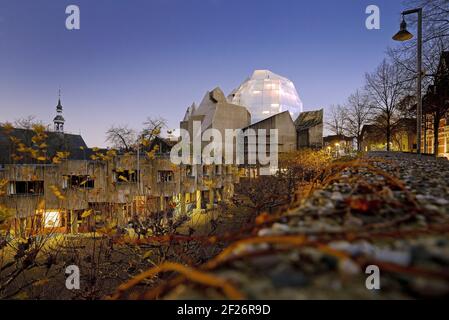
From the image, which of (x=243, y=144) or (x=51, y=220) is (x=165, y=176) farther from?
(x=243, y=144)

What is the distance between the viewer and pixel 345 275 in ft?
2.91

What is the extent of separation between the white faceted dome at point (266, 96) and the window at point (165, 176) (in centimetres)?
4010

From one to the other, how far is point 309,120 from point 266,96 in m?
16.9

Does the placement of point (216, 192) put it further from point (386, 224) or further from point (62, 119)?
point (62, 119)

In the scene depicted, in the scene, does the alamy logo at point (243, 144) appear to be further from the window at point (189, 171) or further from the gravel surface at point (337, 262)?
the gravel surface at point (337, 262)

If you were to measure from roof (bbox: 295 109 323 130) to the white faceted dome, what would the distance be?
1003 cm

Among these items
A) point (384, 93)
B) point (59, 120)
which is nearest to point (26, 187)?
point (384, 93)

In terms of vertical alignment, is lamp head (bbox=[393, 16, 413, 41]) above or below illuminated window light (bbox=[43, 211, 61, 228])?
above

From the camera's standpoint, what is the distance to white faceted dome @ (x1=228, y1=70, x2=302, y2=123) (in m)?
63.9

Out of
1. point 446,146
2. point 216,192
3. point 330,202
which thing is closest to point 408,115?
point 446,146

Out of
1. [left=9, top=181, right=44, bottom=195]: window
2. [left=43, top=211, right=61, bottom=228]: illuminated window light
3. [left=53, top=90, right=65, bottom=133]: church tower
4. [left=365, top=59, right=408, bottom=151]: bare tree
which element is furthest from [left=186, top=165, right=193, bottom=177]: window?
[left=53, top=90, right=65, bottom=133]: church tower

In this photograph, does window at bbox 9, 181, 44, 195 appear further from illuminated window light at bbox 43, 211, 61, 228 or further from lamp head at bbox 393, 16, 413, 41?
lamp head at bbox 393, 16, 413, 41

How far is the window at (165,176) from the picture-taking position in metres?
25.0

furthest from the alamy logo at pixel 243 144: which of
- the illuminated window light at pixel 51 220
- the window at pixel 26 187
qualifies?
the illuminated window light at pixel 51 220
